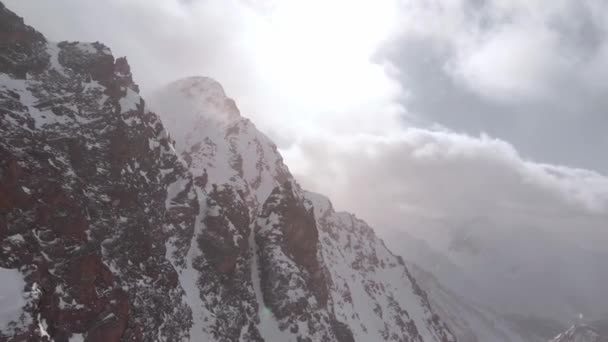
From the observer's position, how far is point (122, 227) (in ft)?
187

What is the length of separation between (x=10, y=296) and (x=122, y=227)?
2245cm

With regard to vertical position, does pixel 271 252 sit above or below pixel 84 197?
below

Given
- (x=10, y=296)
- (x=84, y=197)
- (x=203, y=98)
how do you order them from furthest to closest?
(x=203, y=98) < (x=84, y=197) < (x=10, y=296)

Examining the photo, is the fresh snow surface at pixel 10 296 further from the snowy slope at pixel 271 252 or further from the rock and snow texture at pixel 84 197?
the snowy slope at pixel 271 252

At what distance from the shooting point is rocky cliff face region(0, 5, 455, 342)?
4278 centimetres

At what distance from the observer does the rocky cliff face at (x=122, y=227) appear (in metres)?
42.8

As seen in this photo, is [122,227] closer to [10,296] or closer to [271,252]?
[10,296]

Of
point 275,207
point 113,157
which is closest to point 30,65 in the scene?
point 113,157

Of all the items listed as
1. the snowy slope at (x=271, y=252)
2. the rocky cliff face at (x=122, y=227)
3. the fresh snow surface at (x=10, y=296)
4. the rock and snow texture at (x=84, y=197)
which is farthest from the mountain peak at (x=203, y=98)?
the fresh snow surface at (x=10, y=296)

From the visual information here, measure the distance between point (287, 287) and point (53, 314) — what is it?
5086 cm

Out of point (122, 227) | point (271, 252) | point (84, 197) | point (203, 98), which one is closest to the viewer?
point (84, 197)

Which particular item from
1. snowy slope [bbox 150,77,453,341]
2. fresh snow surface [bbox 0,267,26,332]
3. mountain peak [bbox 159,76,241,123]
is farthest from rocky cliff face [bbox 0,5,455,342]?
mountain peak [bbox 159,76,241,123]

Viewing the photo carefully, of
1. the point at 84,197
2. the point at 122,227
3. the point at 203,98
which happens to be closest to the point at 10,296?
the point at 84,197

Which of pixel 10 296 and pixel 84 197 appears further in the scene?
pixel 84 197
